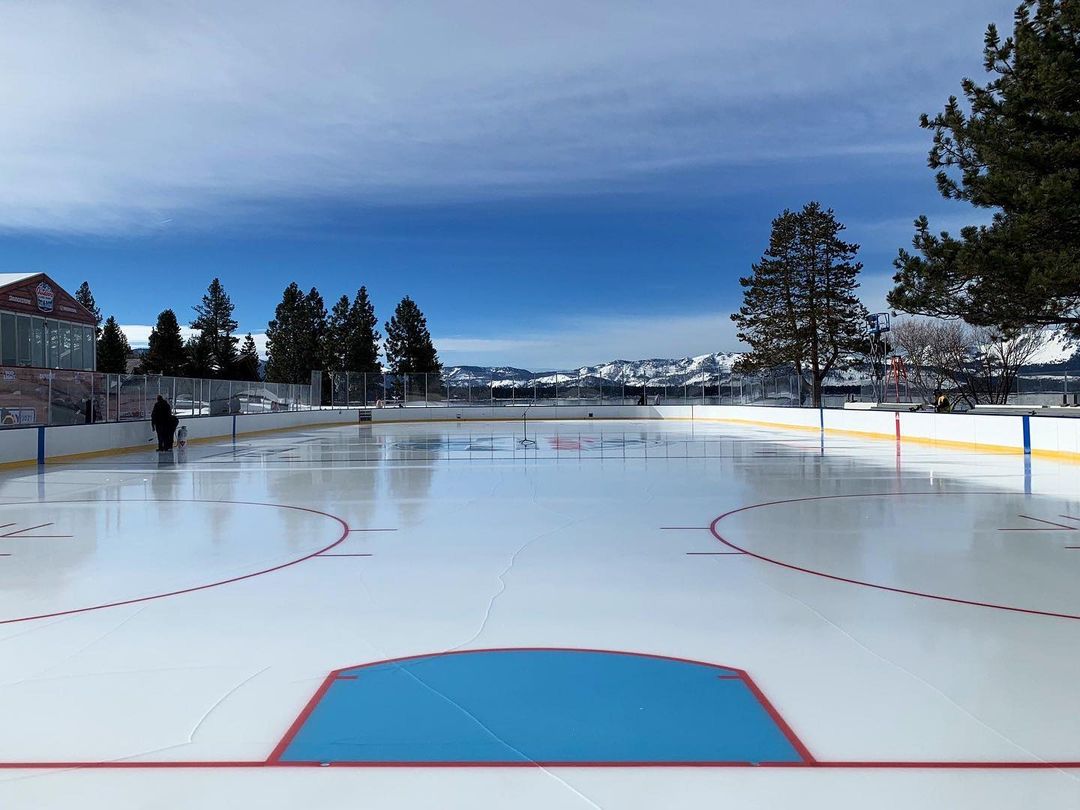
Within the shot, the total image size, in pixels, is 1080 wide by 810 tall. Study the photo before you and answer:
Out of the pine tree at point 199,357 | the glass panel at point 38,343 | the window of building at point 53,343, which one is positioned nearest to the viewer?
the glass panel at point 38,343

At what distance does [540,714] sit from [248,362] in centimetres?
7701

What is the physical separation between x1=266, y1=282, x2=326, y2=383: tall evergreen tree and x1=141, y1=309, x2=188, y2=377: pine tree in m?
7.43

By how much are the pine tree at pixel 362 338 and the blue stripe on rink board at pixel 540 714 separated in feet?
202

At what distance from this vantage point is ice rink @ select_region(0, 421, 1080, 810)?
288cm

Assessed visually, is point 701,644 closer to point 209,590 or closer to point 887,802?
point 887,802

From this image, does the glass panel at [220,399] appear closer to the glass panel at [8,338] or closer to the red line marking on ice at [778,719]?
the glass panel at [8,338]

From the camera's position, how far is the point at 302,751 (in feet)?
10.1

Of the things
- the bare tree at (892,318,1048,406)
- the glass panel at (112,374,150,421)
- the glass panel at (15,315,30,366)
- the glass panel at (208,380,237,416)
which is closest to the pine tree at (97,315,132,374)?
the glass panel at (15,315,30,366)

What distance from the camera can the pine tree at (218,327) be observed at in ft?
228

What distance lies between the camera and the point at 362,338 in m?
66.1

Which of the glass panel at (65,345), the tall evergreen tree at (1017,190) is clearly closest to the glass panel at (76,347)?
the glass panel at (65,345)

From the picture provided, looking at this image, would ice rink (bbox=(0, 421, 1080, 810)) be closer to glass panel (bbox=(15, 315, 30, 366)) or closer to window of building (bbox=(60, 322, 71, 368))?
glass panel (bbox=(15, 315, 30, 366))

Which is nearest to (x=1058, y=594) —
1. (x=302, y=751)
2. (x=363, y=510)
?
(x=302, y=751)

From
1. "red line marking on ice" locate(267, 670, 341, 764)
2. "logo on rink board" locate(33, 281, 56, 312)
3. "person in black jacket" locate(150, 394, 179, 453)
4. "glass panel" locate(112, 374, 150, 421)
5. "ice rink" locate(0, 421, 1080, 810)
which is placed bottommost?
"ice rink" locate(0, 421, 1080, 810)
